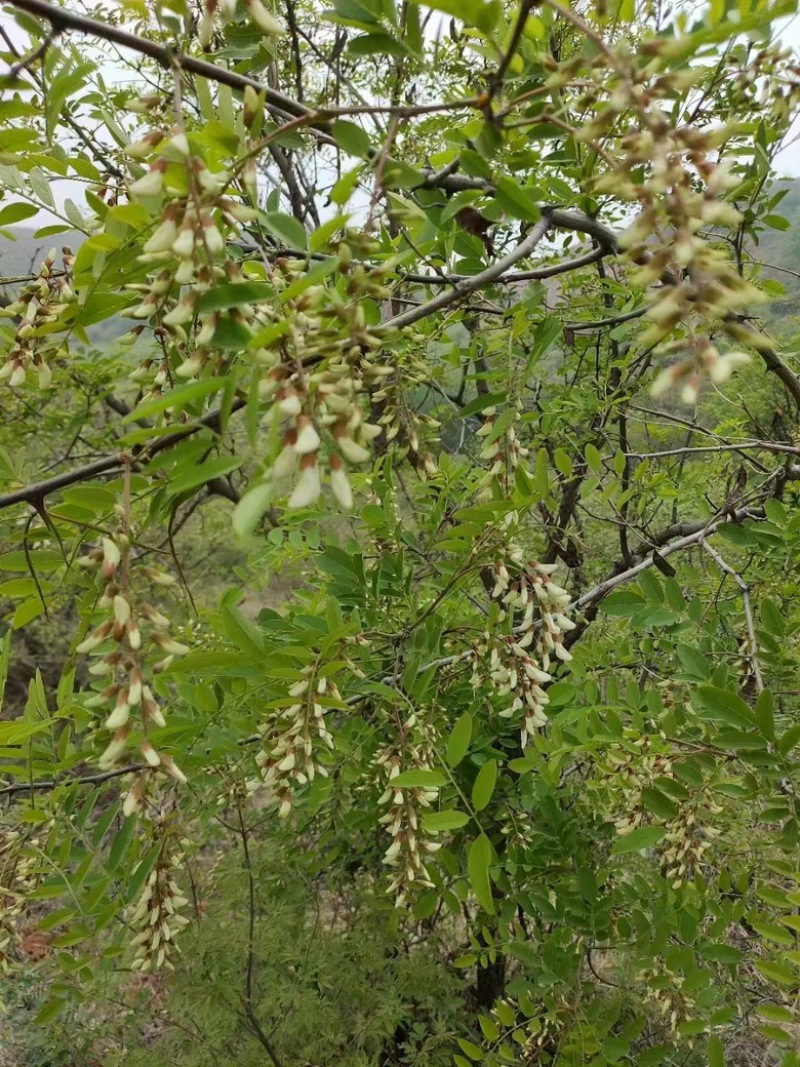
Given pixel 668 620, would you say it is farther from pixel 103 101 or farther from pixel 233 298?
pixel 103 101

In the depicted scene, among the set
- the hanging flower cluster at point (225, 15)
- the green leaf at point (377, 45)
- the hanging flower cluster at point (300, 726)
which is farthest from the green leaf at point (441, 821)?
the hanging flower cluster at point (225, 15)

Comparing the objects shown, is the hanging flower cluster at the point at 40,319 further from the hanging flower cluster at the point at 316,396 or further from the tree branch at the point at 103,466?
the hanging flower cluster at the point at 316,396

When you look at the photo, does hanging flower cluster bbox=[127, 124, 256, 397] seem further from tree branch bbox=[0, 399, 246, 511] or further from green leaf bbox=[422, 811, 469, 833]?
green leaf bbox=[422, 811, 469, 833]

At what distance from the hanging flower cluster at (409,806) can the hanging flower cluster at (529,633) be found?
177 millimetres

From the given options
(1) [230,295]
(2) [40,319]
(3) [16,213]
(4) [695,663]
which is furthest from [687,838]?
(3) [16,213]

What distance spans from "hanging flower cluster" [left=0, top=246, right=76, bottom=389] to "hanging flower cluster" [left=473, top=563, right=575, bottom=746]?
0.73m

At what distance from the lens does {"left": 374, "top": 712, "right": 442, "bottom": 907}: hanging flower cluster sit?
1127 mm

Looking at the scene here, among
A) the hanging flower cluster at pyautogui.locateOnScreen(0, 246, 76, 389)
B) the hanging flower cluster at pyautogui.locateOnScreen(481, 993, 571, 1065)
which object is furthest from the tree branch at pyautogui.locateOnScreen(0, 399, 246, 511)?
the hanging flower cluster at pyautogui.locateOnScreen(481, 993, 571, 1065)

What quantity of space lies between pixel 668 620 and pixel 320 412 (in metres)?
0.90

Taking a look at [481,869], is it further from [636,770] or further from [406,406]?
[406,406]

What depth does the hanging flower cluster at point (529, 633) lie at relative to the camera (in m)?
1.15

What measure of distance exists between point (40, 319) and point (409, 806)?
3.01 feet

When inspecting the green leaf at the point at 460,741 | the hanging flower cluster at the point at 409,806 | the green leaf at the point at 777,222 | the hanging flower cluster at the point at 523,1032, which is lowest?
the hanging flower cluster at the point at 523,1032

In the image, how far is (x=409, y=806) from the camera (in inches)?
44.7
